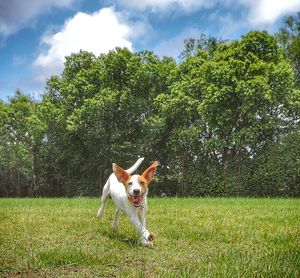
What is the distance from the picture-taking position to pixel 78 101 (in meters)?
33.6

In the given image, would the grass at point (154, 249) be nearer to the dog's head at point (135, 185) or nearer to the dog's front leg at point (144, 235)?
the dog's front leg at point (144, 235)

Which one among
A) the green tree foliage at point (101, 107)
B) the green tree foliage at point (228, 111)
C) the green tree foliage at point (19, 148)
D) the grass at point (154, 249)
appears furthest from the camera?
the green tree foliage at point (19, 148)

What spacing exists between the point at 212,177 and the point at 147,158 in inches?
256

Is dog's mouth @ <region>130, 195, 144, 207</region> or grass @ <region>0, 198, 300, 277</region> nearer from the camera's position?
grass @ <region>0, 198, 300, 277</region>

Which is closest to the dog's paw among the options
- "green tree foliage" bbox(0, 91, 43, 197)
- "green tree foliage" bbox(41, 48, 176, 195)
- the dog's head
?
the dog's head

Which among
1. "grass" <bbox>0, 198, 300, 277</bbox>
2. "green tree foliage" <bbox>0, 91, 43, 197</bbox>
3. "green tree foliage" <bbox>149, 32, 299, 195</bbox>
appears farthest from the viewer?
"green tree foliage" <bbox>0, 91, 43, 197</bbox>

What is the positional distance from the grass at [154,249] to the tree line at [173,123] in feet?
63.7

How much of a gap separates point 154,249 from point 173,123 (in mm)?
27046

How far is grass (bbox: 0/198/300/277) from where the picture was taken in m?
4.60

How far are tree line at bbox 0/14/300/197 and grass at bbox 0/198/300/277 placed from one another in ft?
63.7

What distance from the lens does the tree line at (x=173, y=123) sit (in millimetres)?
28125

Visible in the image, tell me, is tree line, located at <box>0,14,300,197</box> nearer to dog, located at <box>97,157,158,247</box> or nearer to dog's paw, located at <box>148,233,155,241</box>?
dog, located at <box>97,157,158,247</box>

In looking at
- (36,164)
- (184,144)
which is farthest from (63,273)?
(36,164)

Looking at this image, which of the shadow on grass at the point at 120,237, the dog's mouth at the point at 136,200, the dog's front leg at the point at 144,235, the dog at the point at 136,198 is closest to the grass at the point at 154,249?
the shadow on grass at the point at 120,237
